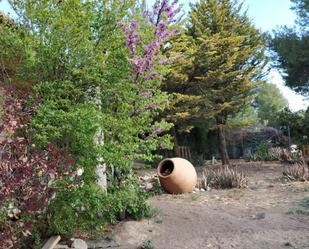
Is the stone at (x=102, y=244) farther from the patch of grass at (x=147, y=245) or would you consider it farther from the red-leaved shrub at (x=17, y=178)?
the red-leaved shrub at (x=17, y=178)

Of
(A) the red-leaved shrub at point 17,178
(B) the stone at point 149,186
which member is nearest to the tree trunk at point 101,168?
(A) the red-leaved shrub at point 17,178

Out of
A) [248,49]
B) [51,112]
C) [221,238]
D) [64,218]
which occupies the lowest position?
[221,238]

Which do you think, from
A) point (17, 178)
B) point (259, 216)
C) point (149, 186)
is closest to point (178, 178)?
point (149, 186)

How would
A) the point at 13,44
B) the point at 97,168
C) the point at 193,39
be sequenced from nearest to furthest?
the point at 13,44, the point at 97,168, the point at 193,39

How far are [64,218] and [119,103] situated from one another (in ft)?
5.29

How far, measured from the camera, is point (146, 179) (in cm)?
1077

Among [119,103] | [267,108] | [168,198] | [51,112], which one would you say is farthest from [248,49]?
[267,108]

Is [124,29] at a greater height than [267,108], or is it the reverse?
[267,108]

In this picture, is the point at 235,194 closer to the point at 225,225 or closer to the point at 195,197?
the point at 195,197

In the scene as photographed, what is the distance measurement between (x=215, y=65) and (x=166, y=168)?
617cm

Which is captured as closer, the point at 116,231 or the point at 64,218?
the point at 64,218

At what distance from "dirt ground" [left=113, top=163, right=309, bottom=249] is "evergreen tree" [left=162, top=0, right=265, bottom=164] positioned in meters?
6.17

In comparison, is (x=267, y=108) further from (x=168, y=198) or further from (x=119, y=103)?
(x=119, y=103)

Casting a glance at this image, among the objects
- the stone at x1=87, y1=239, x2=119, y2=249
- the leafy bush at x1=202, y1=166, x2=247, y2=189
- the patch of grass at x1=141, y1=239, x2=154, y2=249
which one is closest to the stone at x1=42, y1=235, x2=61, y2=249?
the stone at x1=87, y1=239, x2=119, y2=249
